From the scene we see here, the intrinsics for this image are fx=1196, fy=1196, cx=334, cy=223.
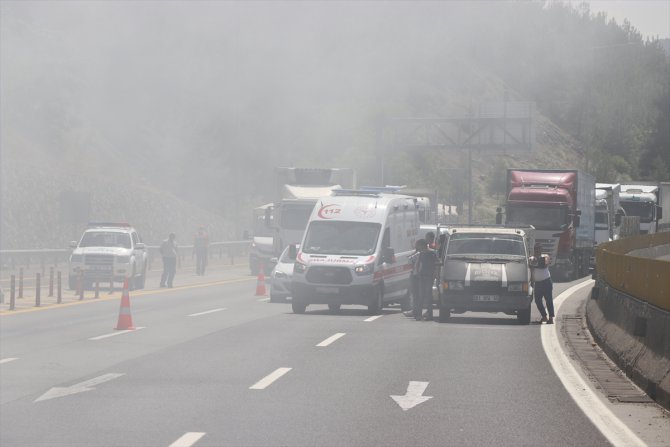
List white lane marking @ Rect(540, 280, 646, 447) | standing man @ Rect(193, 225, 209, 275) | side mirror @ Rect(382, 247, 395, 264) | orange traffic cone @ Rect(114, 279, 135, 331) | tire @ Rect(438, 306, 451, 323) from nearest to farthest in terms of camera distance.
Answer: white lane marking @ Rect(540, 280, 646, 447), orange traffic cone @ Rect(114, 279, 135, 331), tire @ Rect(438, 306, 451, 323), side mirror @ Rect(382, 247, 395, 264), standing man @ Rect(193, 225, 209, 275)

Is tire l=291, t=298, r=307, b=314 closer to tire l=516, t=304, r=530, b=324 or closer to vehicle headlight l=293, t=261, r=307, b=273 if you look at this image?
vehicle headlight l=293, t=261, r=307, b=273

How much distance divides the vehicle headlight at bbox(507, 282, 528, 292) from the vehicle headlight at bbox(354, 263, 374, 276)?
12.0 ft

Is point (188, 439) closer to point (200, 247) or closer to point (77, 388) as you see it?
point (77, 388)

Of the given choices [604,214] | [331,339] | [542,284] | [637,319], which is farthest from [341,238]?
[604,214]

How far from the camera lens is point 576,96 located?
184m

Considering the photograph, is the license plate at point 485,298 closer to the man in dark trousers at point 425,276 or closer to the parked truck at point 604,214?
the man in dark trousers at point 425,276

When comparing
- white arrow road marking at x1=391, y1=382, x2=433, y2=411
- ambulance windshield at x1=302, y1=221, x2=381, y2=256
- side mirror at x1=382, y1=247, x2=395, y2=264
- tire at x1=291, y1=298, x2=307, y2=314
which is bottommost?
white arrow road marking at x1=391, y1=382, x2=433, y2=411

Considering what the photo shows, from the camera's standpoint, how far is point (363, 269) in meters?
26.2

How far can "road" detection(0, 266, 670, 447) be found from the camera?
1008cm

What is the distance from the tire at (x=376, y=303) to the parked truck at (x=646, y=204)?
37237mm

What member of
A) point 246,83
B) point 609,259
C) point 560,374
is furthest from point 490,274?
point 246,83

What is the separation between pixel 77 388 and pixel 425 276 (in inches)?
499

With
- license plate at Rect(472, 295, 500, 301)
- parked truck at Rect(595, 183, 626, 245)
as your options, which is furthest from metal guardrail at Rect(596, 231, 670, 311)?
parked truck at Rect(595, 183, 626, 245)

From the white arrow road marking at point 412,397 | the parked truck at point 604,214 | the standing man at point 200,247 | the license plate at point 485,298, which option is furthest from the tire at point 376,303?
the parked truck at point 604,214
